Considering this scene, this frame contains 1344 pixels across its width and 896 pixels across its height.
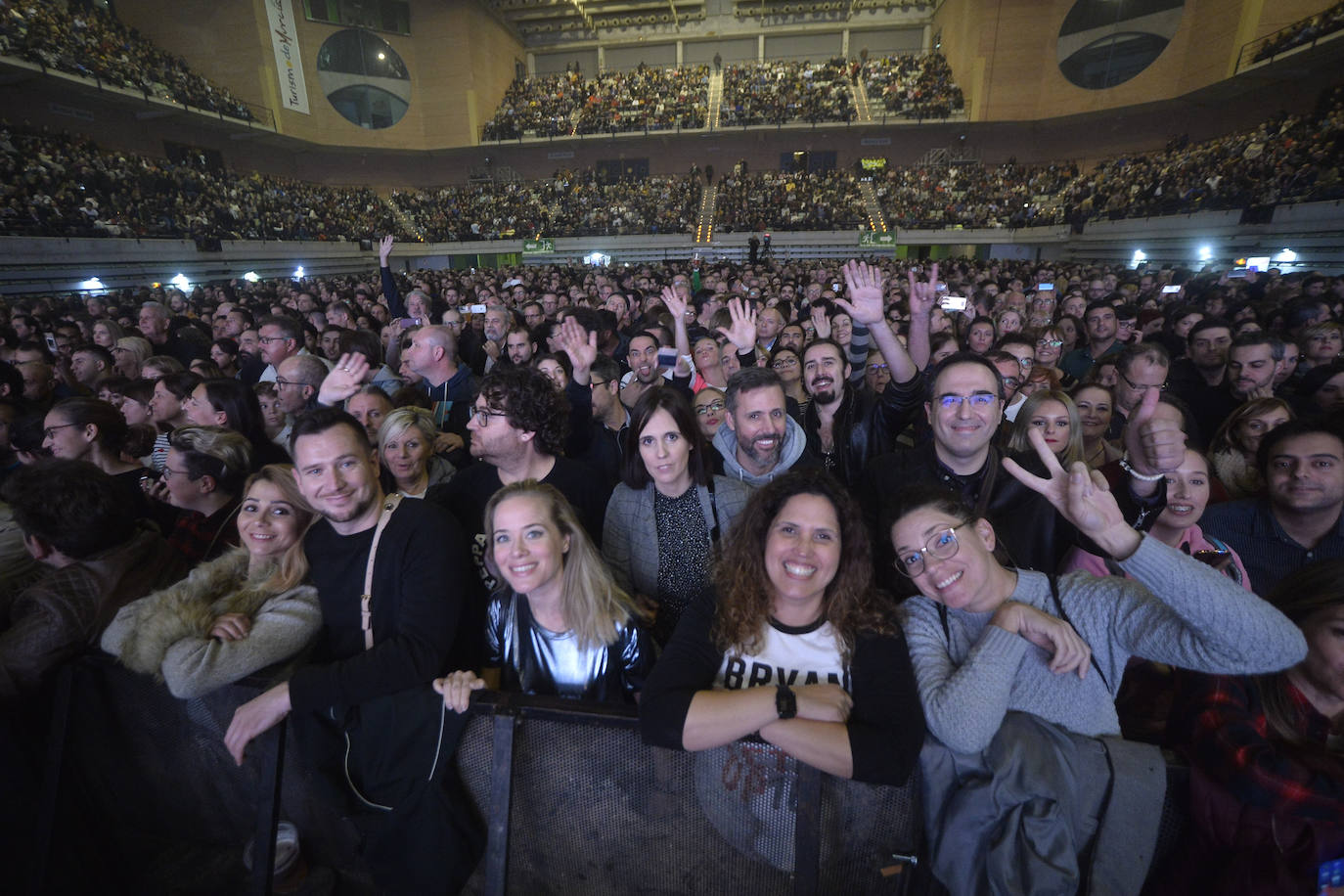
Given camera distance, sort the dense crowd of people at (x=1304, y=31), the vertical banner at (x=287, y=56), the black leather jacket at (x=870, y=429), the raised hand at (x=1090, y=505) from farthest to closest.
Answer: the vertical banner at (x=287, y=56) < the dense crowd of people at (x=1304, y=31) < the black leather jacket at (x=870, y=429) < the raised hand at (x=1090, y=505)

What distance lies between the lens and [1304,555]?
2438 millimetres

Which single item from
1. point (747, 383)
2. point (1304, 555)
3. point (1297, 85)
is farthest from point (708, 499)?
point (1297, 85)

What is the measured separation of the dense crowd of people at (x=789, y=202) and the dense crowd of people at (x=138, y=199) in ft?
61.0

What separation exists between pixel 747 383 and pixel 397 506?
5.28 feet

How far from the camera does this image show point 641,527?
2619mm

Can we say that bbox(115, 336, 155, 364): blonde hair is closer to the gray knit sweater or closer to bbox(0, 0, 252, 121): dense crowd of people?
the gray knit sweater

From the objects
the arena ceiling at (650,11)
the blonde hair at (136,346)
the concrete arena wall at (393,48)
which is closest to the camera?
the blonde hair at (136,346)

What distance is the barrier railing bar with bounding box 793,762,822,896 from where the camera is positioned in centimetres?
164

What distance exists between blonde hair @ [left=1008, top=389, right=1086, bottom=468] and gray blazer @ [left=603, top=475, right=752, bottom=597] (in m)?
1.61

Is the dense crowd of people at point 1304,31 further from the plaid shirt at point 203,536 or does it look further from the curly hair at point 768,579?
the plaid shirt at point 203,536

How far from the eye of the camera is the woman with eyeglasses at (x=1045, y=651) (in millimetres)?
Answer: 1414

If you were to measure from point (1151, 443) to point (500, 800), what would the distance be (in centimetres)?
268

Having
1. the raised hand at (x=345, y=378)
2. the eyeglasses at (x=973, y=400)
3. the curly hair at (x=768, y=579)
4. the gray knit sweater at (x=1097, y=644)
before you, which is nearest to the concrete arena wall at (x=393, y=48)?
the raised hand at (x=345, y=378)

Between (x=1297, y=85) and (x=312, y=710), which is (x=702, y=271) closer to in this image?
(x=312, y=710)
